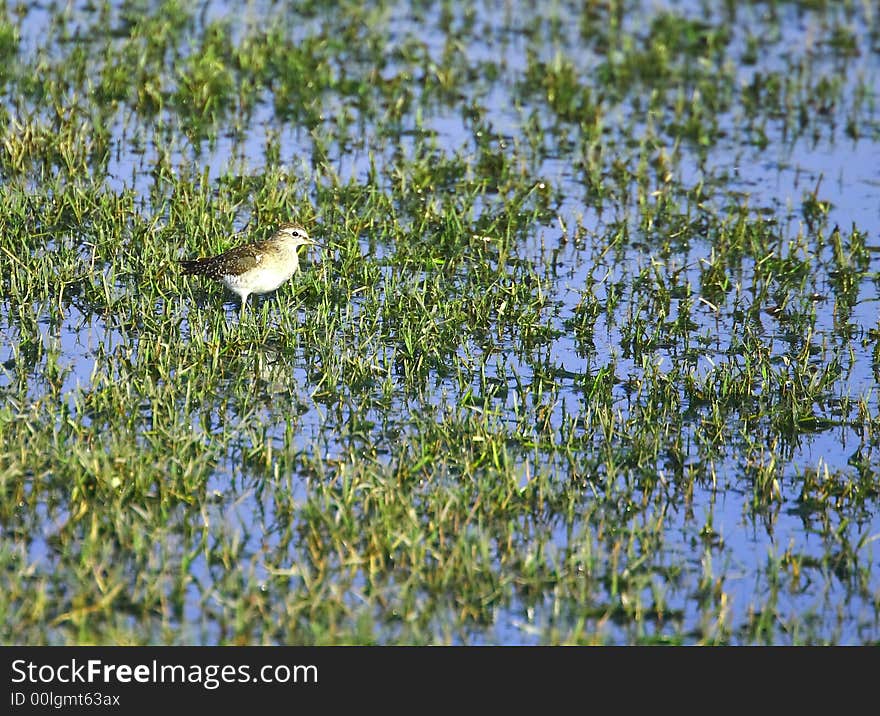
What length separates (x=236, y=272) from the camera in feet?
39.7

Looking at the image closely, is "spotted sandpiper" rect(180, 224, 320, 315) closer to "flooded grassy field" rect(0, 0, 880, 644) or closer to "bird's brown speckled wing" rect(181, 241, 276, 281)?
"bird's brown speckled wing" rect(181, 241, 276, 281)

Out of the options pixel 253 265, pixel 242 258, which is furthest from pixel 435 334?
pixel 242 258

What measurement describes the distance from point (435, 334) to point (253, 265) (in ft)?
5.11

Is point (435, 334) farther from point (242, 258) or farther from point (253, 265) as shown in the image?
point (242, 258)

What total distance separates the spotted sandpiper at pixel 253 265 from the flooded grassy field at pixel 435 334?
0.86ft

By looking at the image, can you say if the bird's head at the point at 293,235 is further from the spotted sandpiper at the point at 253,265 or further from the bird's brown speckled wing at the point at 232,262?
the bird's brown speckled wing at the point at 232,262

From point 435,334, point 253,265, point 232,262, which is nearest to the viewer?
point 435,334

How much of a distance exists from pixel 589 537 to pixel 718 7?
53.5 feet

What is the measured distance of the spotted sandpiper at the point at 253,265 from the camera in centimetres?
1209

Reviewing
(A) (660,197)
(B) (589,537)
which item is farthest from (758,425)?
(A) (660,197)

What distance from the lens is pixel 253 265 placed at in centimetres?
1205

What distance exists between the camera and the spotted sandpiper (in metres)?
12.1

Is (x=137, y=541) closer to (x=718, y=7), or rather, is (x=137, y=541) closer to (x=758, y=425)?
(x=758, y=425)

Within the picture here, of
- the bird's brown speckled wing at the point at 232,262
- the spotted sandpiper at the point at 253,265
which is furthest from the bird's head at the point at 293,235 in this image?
the bird's brown speckled wing at the point at 232,262
